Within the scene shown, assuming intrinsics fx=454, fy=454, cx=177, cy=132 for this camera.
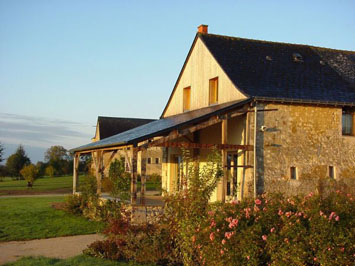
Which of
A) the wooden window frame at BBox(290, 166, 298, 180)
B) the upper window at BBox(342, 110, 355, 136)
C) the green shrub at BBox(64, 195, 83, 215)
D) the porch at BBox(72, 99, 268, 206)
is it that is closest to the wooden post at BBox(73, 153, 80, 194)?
the porch at BBox(72, 99, 268, 206)

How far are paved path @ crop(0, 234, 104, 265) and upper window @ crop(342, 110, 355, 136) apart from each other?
10023 millimetres

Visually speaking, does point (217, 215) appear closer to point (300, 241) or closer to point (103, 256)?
point (300, 241)

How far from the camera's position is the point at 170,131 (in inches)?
570

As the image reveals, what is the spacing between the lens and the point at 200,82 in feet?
64.0

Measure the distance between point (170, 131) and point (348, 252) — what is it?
29.6 feet

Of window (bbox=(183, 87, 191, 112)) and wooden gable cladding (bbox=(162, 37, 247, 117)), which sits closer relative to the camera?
wooden gable cladding (bbox=(162, 37, 247, 117))

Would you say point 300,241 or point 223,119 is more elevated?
point 223,119

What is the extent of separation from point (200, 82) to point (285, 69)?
361 centimetres

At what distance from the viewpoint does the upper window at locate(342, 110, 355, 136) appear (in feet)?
55.7

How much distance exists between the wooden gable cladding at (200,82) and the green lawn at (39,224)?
6753mm

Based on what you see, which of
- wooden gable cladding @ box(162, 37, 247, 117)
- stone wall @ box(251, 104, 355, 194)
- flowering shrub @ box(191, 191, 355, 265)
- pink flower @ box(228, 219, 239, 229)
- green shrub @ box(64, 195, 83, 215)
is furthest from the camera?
wooden gable cladding @ box(162, 37, 247, 117)

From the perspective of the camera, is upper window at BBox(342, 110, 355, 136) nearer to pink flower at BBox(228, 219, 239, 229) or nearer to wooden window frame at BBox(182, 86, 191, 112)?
wooden window frame at BBox(182, 86, 191, 112)

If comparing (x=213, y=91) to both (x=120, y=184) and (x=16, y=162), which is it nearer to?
(x=120, y=184)

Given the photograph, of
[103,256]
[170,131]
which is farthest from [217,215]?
[170,131]
